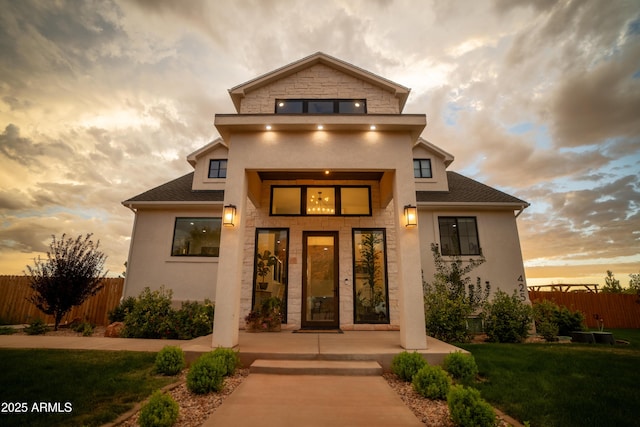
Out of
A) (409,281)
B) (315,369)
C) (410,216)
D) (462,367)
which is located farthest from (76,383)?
(410,216)

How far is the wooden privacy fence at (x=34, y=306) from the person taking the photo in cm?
1022

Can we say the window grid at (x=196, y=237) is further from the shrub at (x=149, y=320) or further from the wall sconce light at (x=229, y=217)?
the wall sconce light at (x=229, y=217)

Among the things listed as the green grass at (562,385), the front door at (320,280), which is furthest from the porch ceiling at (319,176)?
the green grass at (562,385)

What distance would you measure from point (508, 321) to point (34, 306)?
57.0 ft

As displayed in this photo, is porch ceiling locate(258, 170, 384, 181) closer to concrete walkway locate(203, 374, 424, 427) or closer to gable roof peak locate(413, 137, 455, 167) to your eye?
gable roof peak locate(413, 137, 455, 167)

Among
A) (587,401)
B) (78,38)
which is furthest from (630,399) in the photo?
(78,38)

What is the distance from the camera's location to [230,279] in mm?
4949

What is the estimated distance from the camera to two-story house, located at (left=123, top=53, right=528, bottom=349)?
5.36m

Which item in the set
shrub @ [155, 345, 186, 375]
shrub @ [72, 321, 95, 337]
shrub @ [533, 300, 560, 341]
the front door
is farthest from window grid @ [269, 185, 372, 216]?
shrub @ [533, 300, 560, 341]

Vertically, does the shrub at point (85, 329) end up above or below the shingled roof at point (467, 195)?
below

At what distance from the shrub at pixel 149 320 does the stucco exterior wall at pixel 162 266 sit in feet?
6.43

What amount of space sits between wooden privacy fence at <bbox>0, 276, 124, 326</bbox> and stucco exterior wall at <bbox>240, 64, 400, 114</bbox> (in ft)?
29.1

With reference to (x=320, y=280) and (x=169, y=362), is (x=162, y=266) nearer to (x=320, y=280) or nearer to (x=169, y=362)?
(x=320, y=280)

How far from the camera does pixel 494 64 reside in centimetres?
957
